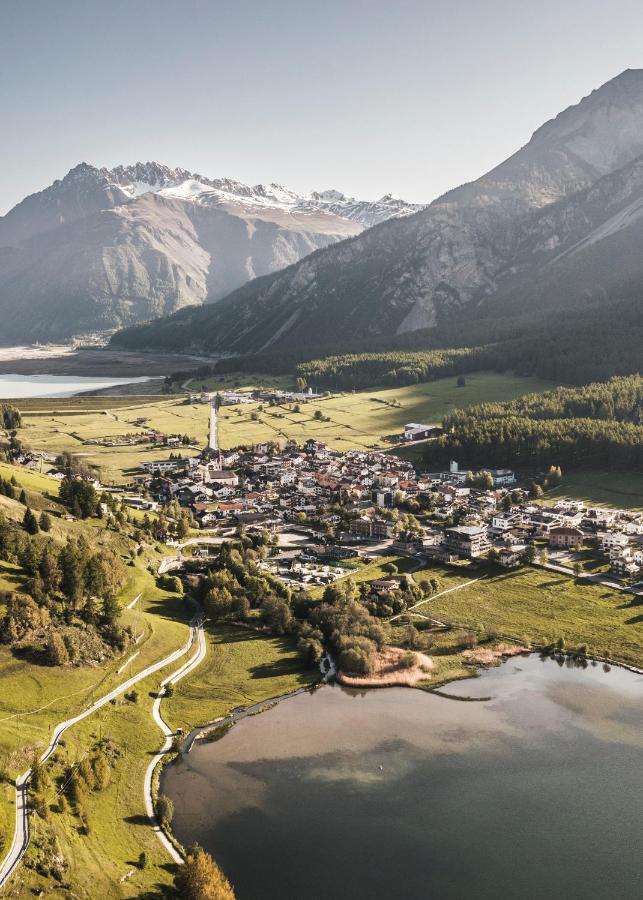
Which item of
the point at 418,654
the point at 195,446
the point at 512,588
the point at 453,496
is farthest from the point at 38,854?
the point at 195,446

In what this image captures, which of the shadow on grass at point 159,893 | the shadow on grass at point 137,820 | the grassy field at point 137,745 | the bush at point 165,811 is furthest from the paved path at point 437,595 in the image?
the shadow on grass at point 159,893

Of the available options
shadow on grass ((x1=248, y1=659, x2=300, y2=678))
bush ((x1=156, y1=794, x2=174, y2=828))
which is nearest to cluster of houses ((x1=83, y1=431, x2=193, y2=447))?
shadow on grass ((x1=248, y1=659, x2=300, y2=678))

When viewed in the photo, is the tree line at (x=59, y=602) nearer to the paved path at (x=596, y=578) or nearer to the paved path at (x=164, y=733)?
the paved path at (x=164, y=733)

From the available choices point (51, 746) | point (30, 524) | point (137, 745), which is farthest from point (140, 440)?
point (51, 746)

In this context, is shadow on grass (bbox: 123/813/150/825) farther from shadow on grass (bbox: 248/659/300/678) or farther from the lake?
shadow on grass (bbox: 248/659/300/678)

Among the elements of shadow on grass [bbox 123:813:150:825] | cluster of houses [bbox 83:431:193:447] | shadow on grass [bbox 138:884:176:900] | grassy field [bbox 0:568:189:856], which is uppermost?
cluster of houses [bbox 83:431:193:447]

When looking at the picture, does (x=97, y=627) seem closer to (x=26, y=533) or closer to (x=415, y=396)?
(x=26, y=533)

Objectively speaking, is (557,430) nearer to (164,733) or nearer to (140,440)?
(140,440)
